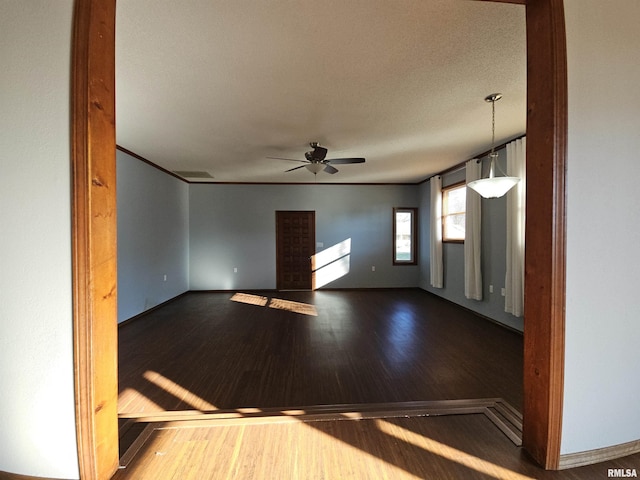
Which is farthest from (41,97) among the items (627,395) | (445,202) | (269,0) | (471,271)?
(445,202)

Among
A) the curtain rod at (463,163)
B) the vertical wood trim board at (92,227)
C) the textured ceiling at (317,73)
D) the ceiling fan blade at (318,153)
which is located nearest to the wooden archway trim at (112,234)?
the vertical wood trim board at (92,227)

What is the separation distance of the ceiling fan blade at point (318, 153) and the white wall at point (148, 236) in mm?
2866

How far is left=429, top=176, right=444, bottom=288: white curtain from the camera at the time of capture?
19.5ft

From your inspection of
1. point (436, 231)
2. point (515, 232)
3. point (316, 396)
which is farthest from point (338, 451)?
point (436, 231)

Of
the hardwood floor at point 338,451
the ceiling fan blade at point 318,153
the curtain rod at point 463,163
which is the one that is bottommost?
the hardwood floor at point 338,451

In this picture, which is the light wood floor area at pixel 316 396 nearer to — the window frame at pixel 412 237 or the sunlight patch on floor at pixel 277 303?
the sunlight patch on floor at pixel 277 303

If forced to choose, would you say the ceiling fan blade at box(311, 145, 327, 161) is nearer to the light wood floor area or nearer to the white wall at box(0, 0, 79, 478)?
the light wood floor area

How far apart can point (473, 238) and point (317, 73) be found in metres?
3.67

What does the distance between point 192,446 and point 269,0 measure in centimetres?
248

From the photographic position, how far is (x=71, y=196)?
120 cm

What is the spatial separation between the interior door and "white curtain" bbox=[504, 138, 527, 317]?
430 cm

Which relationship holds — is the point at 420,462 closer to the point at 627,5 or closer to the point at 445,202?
the point at 627,5

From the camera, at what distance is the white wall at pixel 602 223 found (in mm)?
1391

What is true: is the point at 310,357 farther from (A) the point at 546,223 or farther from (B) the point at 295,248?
(B) the point at 295,248
